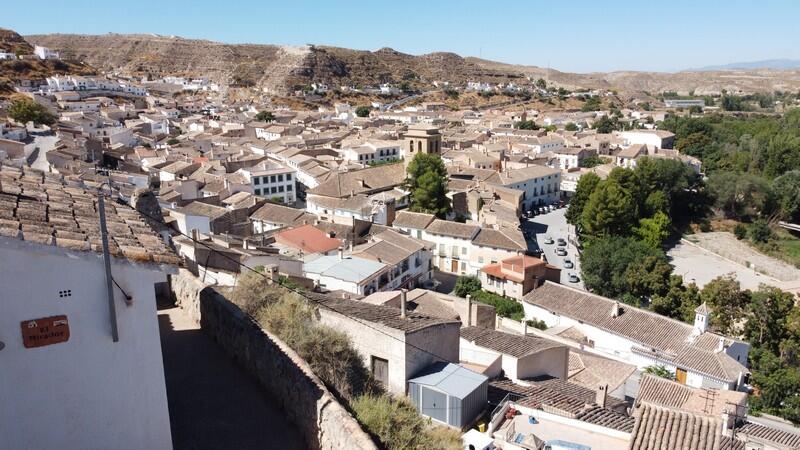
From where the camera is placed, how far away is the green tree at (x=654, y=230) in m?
36.5

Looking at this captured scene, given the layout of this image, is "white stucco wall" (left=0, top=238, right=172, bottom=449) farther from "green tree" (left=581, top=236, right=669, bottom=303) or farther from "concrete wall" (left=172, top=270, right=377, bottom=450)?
"green tree" (left=581, top=236, right=669, bottom=303)

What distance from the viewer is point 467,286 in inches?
1081

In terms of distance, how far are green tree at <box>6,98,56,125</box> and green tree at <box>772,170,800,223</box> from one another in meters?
59.3

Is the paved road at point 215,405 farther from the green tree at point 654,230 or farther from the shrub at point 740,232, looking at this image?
the shrub at point 740,232

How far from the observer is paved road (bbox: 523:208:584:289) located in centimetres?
3338

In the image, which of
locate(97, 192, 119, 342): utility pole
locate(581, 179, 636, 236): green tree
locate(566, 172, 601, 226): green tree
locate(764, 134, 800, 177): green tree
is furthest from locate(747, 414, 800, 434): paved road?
locate(764, 134, 800, 177): green tree

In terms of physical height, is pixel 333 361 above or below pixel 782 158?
above

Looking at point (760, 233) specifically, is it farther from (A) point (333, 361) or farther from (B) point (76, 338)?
(B) point (76, 338)

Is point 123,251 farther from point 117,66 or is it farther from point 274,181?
point 117,66

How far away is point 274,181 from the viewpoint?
1572 inches

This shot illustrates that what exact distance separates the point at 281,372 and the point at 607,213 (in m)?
31.3

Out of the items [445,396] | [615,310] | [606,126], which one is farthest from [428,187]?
[606,126]

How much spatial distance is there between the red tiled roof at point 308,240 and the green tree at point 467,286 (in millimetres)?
5994

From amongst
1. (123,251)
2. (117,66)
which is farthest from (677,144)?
(117,66)
